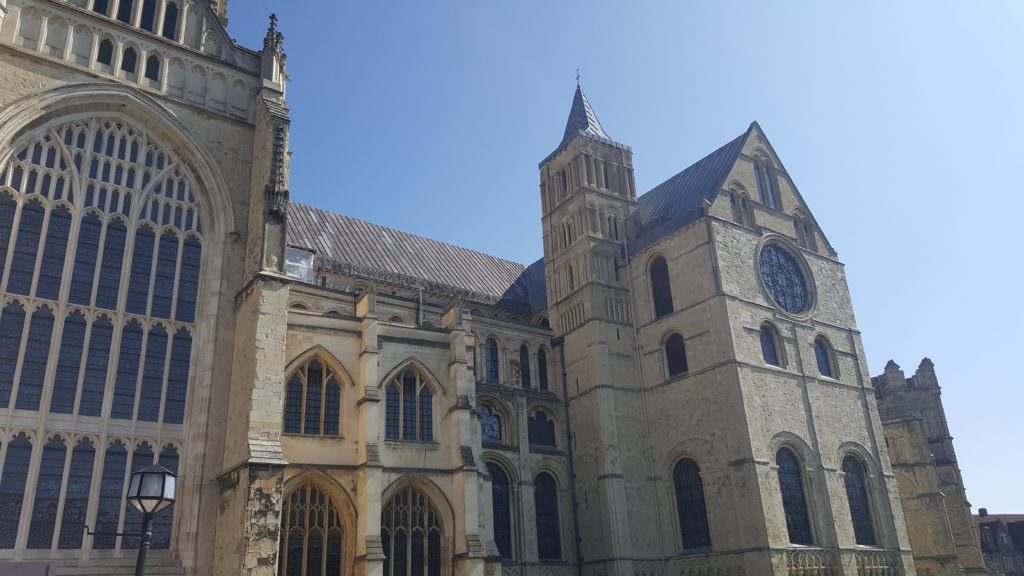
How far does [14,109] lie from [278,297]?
7.66 m

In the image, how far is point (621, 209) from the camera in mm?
34281

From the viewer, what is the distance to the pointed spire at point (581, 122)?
35.9m

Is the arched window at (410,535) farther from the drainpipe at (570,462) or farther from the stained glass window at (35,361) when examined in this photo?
the drainpipe at (570,462)

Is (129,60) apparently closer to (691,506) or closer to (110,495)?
(110,495)

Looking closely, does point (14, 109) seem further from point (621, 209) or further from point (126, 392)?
point (621, 209)

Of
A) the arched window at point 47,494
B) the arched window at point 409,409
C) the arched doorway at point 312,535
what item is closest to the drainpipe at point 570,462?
the arched window at point 409,409

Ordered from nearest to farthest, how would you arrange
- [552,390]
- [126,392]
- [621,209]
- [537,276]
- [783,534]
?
[126,392]
[783,534]
[552,390]
[621,209]
[537,276]

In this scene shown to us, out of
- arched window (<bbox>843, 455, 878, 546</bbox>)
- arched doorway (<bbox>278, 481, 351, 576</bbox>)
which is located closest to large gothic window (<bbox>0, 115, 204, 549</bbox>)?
arched doorway (<bbox>278, 481, 351, 576</bbox>)

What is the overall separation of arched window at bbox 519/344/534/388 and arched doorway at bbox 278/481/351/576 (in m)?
12.7

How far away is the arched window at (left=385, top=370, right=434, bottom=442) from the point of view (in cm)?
2209

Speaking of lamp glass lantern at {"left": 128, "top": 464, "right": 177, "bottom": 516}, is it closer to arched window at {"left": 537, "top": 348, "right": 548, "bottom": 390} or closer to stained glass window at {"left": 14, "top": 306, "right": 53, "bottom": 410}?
stained glass window at {"left": 14, "top": 306, "right": 53, "bottom": 410}

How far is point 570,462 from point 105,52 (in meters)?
20.9

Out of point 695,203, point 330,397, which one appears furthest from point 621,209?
point 330,397

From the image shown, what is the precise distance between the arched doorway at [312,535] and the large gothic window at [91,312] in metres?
2.80
